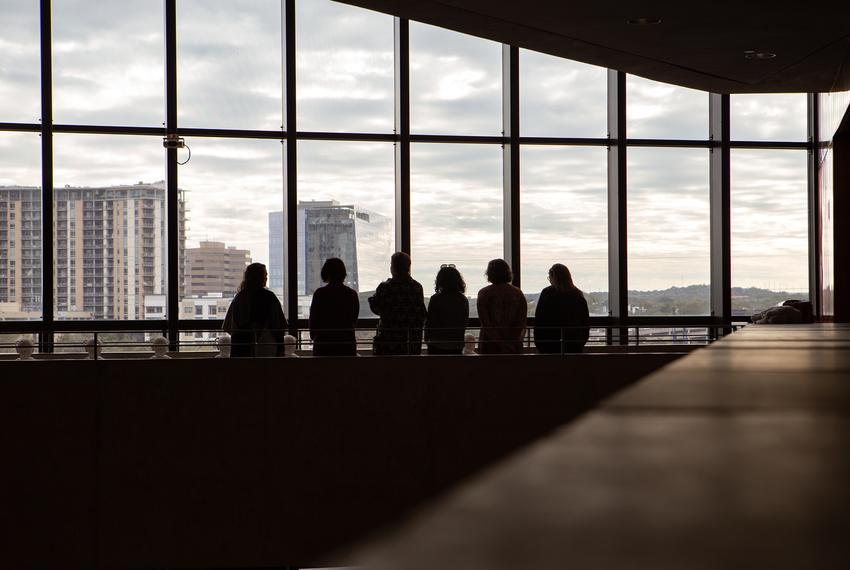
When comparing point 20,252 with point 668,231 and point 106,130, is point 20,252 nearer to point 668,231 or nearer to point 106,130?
point 106,130

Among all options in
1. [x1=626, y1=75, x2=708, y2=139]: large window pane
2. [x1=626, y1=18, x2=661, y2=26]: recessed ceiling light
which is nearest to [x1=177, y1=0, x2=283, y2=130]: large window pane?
[x1=626, y1=75, x2=708, y2=139]: large window pane

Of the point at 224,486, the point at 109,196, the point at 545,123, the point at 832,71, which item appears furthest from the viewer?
the point at 545,123

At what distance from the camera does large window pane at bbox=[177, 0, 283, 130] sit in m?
12.4

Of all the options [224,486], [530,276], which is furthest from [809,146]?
[224,486]

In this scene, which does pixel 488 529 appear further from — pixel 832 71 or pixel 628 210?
pixel 628 210

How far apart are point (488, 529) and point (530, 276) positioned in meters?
13.2

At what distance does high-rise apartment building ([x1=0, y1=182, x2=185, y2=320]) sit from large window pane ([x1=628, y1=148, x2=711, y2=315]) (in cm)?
678

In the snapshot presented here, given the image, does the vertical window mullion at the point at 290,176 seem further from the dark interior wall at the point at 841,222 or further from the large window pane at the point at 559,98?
the dark interior wall at the point at 841,222

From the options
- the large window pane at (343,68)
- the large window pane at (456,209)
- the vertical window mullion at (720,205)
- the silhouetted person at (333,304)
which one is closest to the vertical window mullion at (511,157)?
the large window pane at (456,209)

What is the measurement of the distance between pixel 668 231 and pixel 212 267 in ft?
22.7

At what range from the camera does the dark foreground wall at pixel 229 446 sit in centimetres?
855

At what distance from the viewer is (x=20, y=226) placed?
12117 mm

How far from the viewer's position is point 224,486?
8750 millimetres

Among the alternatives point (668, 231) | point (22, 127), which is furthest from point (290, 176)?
point (668, 231)
